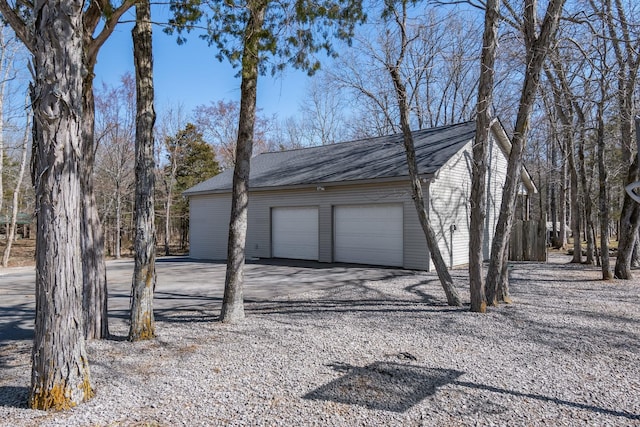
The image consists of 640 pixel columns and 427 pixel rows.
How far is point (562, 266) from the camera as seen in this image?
12711 millimetres

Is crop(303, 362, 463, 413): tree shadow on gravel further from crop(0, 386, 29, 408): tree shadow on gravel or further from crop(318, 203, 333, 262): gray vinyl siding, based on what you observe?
crop(318, 203, 333, 262): gray vinyl siding

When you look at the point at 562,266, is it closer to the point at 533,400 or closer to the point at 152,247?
the point at 533,400

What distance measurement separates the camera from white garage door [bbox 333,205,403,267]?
12375 mm

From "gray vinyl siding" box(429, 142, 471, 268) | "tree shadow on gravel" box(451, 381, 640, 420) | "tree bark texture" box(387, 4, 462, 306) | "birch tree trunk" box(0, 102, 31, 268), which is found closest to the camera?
"tree shadow on gravel" box(451, 381, 640, 420)

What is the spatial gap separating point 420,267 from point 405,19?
671 cm

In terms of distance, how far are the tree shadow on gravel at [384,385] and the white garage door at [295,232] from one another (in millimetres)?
10294

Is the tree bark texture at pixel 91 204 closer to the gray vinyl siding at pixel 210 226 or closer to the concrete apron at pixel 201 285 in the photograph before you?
the concrete apron at pixel 201 285

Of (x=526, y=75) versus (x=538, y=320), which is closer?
(x=538, y=320)

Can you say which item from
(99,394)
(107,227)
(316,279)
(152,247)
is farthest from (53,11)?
(107,227)

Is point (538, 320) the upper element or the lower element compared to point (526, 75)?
lower

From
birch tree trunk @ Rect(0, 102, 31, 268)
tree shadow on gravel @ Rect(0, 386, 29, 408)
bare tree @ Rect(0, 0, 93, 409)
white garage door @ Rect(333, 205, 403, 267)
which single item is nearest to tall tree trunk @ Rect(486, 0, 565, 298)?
white garage door @ Rect(333, 205, 403, 267)

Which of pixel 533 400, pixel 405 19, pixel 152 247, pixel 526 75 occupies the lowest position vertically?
pixel 533 400

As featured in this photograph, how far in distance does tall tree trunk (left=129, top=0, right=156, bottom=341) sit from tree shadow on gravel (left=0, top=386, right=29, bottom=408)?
1.42m

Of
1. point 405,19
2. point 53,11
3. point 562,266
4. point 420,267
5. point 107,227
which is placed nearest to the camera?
point 53,11
